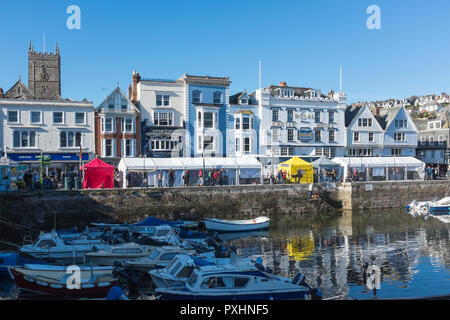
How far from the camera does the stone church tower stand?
82875mm

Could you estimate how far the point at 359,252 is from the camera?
1059 inches

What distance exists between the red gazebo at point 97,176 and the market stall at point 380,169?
85.5ft

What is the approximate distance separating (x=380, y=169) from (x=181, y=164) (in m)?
24.5

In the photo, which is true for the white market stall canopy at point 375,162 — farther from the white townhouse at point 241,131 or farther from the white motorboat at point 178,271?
the white motorboat at point 178,271

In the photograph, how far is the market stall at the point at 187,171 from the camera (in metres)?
40.4

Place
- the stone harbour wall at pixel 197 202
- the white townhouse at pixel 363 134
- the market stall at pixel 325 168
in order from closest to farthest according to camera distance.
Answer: the stone harbour wall at pixel 197 202 → the market stall at pixel 325 168 → the white townhouse at pixel 363 134

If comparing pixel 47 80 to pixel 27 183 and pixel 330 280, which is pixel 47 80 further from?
pixel 330 280

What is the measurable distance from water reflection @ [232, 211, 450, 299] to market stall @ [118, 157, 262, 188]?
6550 millimetres

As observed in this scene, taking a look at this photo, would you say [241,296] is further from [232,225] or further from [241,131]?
[241,131]

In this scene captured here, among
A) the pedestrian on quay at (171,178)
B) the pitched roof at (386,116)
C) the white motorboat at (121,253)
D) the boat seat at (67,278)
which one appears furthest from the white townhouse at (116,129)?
the pitched roof at (386,116)

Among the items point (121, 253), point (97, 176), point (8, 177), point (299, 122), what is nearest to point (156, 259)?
point (121, 253)

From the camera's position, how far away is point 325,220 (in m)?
40.1

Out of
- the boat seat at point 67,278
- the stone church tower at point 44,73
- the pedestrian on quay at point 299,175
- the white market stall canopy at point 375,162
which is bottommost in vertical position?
the boat seat at point 67,278
